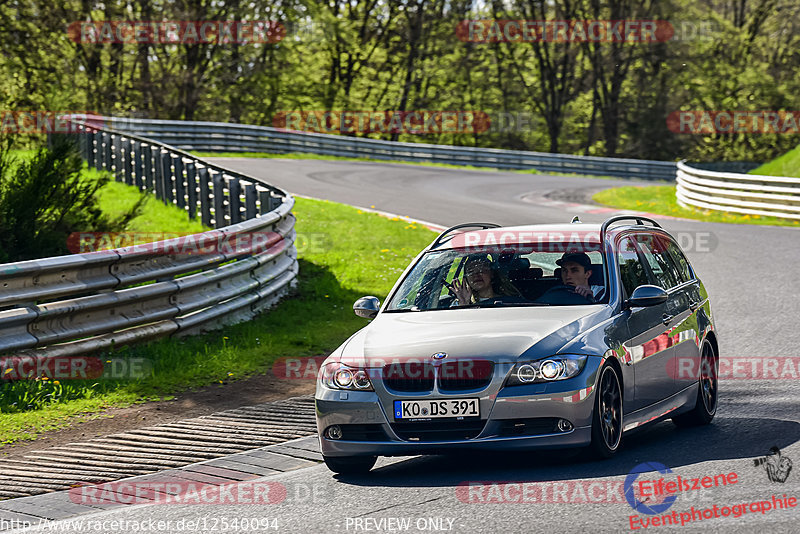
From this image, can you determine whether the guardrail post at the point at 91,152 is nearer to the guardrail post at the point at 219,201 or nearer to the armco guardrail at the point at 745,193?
the guardrail post at the point at 219,201

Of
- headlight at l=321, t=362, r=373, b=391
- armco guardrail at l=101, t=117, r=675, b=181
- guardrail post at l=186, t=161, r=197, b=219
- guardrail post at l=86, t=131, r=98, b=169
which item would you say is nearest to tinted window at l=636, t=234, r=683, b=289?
headlight at l=321, t=362, r=373, b=391

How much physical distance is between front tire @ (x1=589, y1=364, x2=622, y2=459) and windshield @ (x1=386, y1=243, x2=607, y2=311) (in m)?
0.71

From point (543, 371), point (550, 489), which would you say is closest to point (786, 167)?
point (543, 371)

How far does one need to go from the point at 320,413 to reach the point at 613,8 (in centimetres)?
5482

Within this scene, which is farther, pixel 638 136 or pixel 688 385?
pixel 638 136

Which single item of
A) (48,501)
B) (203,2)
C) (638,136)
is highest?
(203,2)

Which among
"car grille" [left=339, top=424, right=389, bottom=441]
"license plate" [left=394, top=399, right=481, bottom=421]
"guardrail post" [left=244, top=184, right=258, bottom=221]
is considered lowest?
"guardrail post" [left=244, top=184, right=258, bottom=221]

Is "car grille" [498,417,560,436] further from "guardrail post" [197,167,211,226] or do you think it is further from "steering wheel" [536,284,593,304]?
"guardrail post" [197,167,211,226]

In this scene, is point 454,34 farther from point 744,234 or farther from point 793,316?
point 793,316

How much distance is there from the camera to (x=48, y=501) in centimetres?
658

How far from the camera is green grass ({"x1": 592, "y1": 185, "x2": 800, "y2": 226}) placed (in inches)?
1037

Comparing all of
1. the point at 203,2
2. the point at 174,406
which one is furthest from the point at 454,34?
the point at 174,406

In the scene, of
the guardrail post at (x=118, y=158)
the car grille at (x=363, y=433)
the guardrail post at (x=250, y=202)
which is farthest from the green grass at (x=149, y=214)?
the car grille at (x=363, y=433)

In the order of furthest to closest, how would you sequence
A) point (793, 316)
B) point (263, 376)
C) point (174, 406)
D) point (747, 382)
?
point (793, 316) → point (263, 376) → point (747, 382) → point (174, 406)
